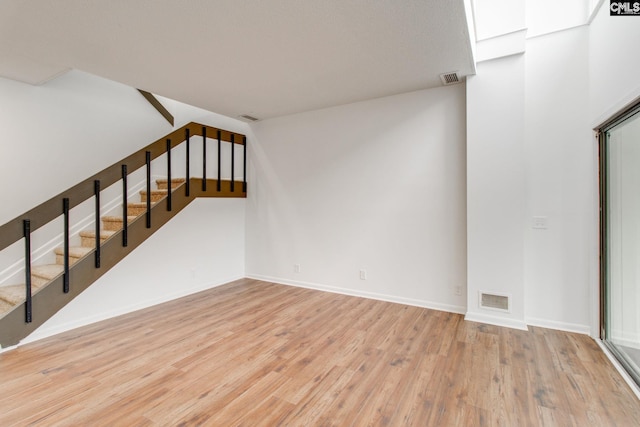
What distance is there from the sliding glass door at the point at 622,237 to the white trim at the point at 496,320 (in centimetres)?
63

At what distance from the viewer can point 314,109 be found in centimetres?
451

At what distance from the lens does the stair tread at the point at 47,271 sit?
2811 mm

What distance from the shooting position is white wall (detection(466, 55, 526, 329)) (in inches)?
123

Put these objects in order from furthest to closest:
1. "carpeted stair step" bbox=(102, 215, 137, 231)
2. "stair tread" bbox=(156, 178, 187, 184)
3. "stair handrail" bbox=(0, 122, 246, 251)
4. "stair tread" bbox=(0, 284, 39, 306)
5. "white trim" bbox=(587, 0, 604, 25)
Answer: "stair tread" bbox=(156, 178, 187, 184)
"carpeted stair step" bbox=(102, 215, 137, 231)
"white trim" bbox=(587, 0, 604, 25)
"stair tread" bbox=(0, 284, 39, 306)
"stair handrail" bbox=(0, 122, 246, 251)

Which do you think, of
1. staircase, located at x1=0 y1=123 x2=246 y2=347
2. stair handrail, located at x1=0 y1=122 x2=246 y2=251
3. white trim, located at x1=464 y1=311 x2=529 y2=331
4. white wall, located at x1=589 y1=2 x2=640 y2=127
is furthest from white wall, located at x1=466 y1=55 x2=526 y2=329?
stair handrail, located at x1=0 y1=122 x2=246 y2=251

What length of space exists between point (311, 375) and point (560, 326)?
8.38 feet

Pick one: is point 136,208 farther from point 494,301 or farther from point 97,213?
point 494,301

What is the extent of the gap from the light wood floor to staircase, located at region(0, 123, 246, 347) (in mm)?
399

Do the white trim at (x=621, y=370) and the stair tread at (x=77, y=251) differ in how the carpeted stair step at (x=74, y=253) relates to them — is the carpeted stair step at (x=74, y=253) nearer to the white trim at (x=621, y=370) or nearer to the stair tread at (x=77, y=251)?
the stair tread at (x=77, y=251)

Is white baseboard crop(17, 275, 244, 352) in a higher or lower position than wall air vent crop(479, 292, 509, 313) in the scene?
lower

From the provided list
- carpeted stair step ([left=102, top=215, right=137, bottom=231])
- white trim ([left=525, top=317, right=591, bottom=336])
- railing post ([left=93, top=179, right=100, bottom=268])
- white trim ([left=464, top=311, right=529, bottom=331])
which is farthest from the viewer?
carpeted stair step ([left=102, top=215, right=137, bottom=231])

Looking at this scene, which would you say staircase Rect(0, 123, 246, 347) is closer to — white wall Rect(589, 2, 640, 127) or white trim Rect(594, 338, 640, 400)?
white wall Rect(589, 2, 640, 127)

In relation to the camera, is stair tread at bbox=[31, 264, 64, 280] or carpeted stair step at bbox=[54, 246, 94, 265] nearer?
stair tread at bbox=[31, 264, 64, 280]

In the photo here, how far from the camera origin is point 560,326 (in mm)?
3072
